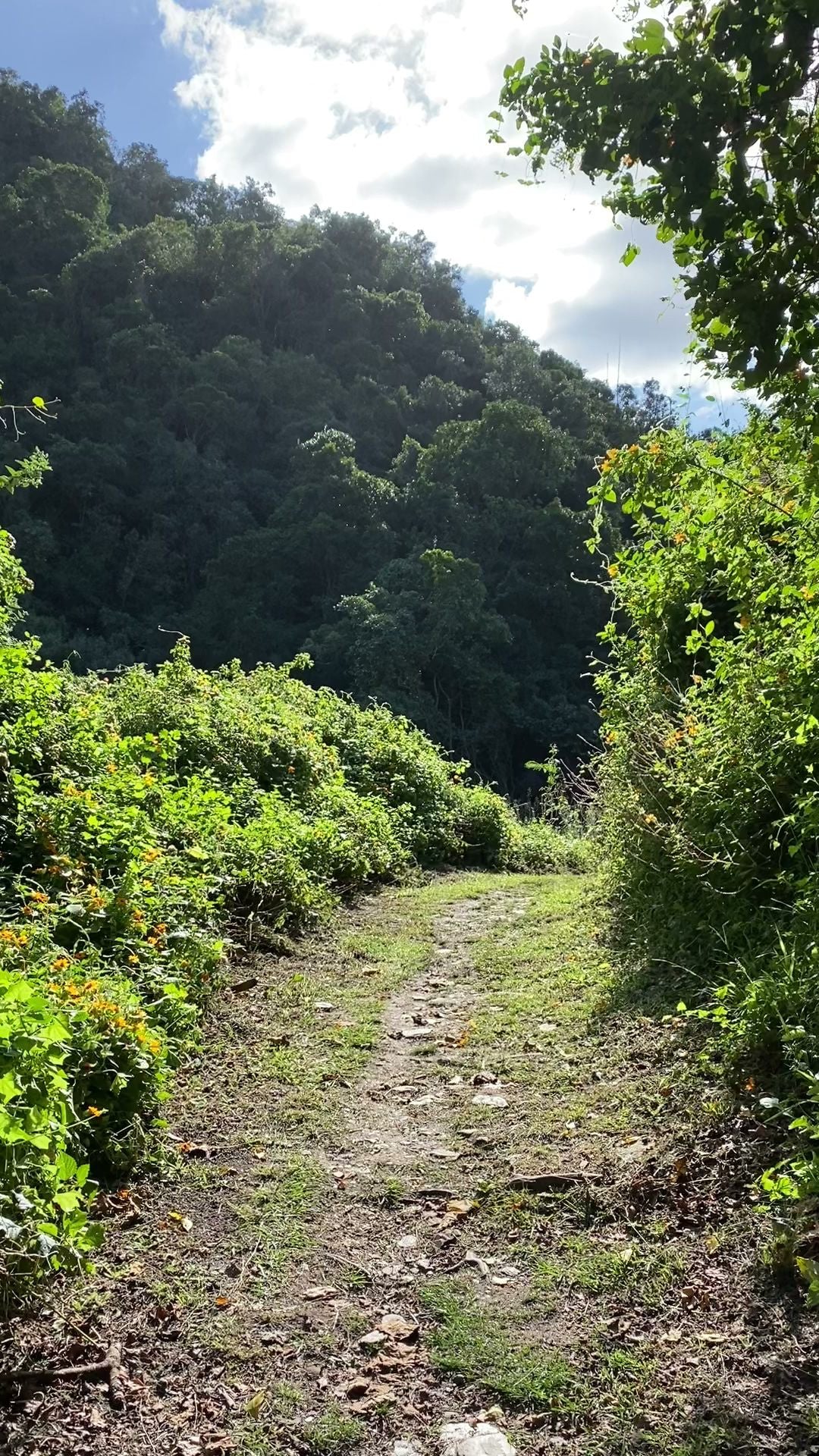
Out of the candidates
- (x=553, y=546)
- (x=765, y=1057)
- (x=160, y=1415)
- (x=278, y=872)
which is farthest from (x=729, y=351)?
(x=553, y=546)

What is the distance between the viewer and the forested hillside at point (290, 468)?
3338 cm

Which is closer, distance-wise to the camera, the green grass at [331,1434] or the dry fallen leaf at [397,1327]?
the green grass at [331,1434]

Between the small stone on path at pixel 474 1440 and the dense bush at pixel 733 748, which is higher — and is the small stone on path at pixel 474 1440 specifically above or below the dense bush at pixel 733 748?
below

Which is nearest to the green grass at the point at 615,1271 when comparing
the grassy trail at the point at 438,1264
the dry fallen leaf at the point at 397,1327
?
the grassy trail at the point at 438,1264

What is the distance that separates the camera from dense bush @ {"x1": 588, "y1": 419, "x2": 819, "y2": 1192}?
11.5ft

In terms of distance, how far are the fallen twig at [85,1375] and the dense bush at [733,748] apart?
1.85 m

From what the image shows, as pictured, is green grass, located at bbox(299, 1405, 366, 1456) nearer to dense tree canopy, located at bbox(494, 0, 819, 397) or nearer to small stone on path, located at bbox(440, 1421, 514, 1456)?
small stone on path, located at bbox(440, 1421, 514, 1456)

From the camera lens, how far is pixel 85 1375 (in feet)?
8.36

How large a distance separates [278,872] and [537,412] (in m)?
34.9

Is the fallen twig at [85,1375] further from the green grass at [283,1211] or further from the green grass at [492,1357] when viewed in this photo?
the green grass at [492,1357]

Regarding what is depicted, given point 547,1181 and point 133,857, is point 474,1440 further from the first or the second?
point 133,857

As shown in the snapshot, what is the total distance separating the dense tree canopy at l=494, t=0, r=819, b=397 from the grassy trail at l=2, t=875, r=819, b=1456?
8.12ft

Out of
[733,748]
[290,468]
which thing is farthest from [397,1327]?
[290,468]

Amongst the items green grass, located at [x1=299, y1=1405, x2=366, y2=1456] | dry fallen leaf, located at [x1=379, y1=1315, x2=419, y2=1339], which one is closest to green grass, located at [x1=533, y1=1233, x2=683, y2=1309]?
dry fallen leaf, located at [x1=379, y1=1315, x2=419, y2=1339]
